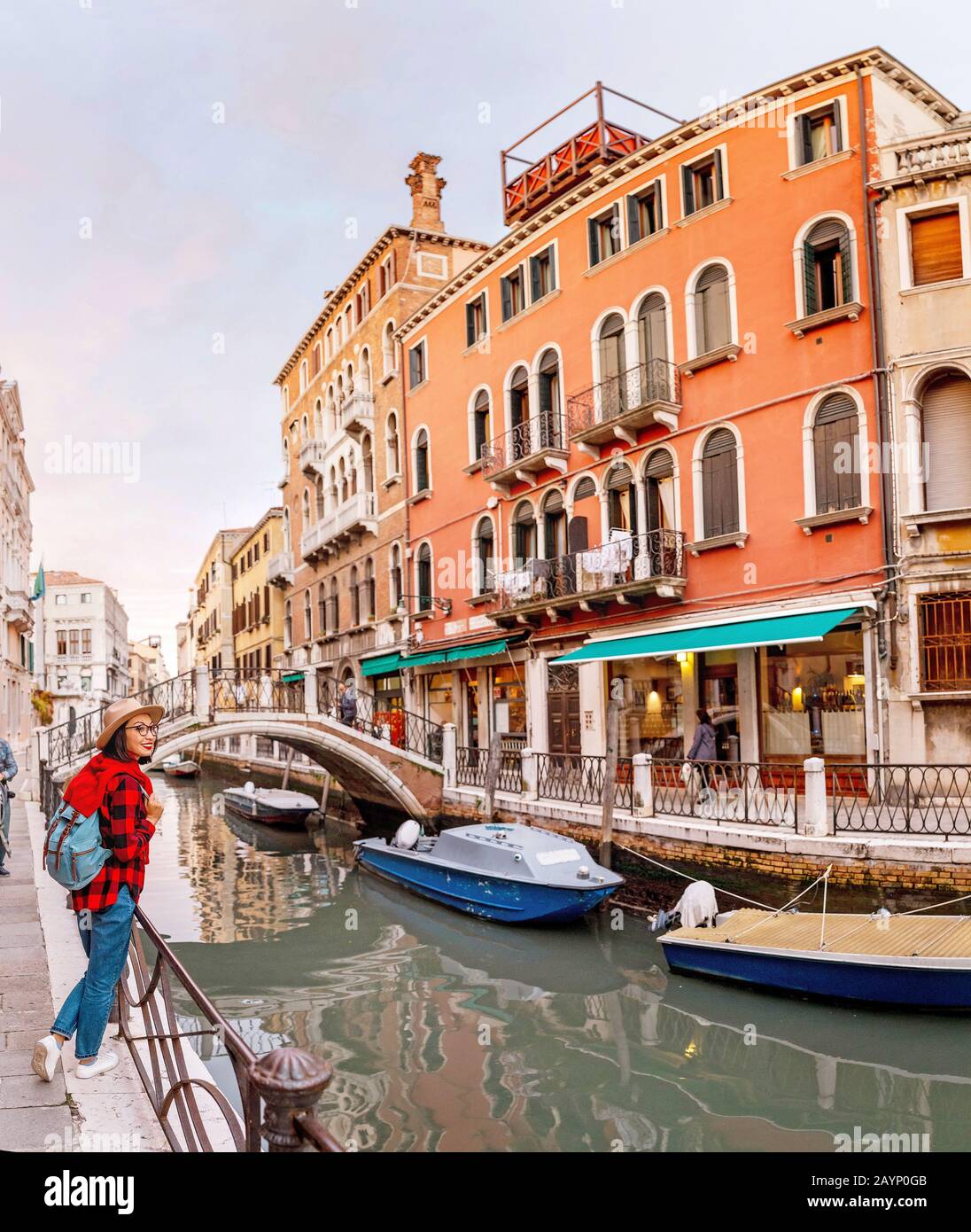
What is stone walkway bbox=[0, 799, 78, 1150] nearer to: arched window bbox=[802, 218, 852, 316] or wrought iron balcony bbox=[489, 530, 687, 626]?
wrought iron balcony bbox=[489, 530, 687, 626]

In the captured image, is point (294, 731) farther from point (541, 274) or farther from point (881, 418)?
point (881, 418)

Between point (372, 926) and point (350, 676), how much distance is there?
47.5 ft

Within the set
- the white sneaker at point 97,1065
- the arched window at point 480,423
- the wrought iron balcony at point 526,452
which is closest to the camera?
the white sneaker at point 97,1065

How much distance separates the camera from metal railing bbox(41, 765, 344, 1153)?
225 centimetres

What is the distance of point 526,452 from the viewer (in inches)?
702

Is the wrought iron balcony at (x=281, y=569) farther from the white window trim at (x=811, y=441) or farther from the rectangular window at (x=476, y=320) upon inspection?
the white window trim at (x=811, y=441)

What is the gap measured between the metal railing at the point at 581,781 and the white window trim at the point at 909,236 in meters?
6.68

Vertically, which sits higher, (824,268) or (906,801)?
(824,268)


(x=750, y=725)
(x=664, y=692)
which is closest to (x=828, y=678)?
(x=750, y=725)

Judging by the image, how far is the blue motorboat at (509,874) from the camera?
34.9 feet

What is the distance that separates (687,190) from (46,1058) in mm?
14192

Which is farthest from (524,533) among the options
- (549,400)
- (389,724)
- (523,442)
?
(389,724)

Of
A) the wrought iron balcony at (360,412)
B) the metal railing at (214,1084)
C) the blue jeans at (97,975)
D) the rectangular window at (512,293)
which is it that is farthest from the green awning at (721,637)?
the wrought iron balcony at (360,412)
